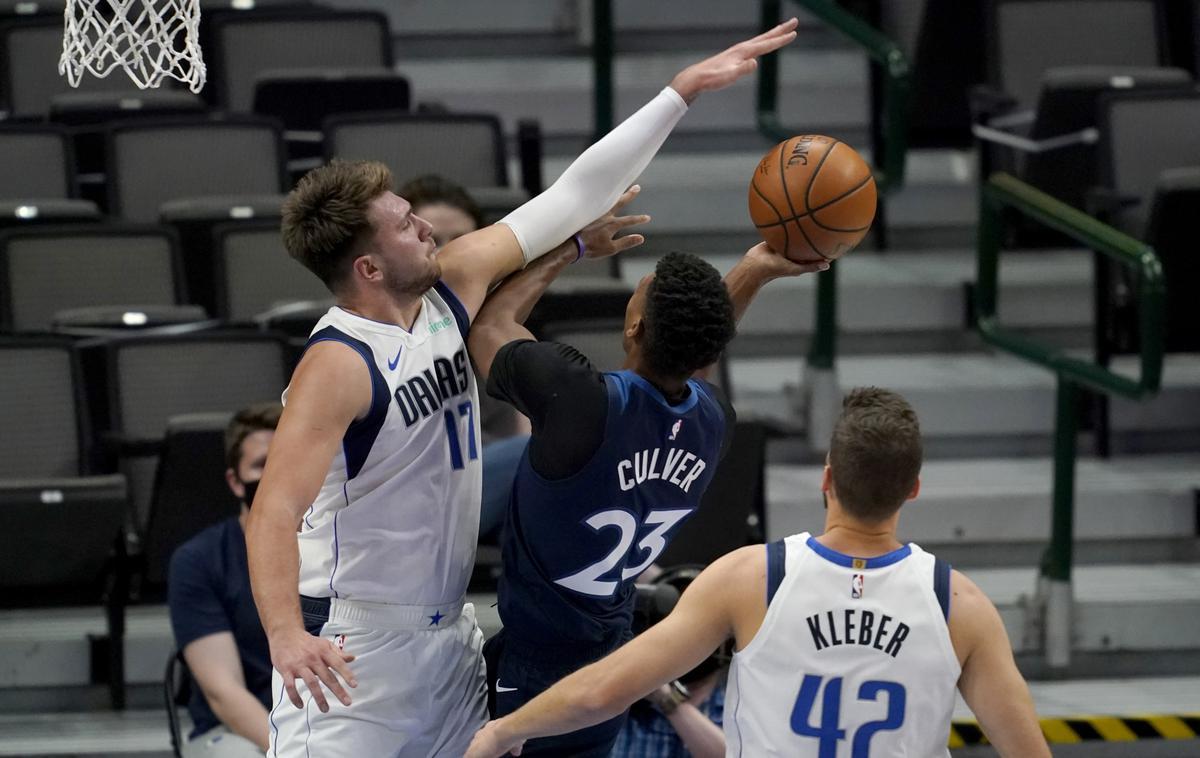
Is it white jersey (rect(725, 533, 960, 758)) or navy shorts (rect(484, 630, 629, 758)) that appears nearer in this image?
white jersey (rect(725, 533, 960, 758))

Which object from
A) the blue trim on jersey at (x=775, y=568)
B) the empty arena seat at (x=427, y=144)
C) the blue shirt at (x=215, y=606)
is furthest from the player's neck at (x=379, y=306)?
the empty arena seat at (x=427, y=144)

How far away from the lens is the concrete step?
20.9 feet

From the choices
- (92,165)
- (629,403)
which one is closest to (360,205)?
(629,403)

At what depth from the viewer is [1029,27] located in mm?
7906

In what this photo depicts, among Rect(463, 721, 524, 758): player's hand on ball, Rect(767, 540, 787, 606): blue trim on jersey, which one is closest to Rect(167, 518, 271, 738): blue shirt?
Rect(463, 721, 524, 758): player's hand on ball

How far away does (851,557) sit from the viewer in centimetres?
301

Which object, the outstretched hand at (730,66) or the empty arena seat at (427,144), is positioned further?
the empty arena seat at (427,144)

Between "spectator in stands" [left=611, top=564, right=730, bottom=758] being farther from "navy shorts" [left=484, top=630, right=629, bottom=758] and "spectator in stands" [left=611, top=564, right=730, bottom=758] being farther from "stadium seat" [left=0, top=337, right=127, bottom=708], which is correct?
"stadium seat" [left=0, top=337, right=127, bottom=708]

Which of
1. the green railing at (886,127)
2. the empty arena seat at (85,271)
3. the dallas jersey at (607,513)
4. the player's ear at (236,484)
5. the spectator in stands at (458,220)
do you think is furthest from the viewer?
the green railing at (886,127)

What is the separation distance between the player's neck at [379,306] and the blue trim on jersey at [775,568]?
35.4 inches

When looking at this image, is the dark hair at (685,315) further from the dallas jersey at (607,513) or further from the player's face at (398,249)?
the player's face at (398,249)

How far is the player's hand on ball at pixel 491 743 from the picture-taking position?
3.15 metres

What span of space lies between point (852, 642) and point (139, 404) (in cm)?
356

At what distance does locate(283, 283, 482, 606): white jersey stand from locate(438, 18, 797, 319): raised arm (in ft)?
0.50
